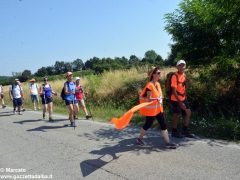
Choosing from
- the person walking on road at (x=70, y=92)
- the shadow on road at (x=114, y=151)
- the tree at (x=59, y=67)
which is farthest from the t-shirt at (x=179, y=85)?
the tree at (x=59, y=67)

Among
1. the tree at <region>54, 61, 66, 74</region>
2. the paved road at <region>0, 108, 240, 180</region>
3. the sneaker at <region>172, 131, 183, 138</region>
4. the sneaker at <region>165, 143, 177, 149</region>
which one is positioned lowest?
the paved road at <region>0, 108, 240, 180</region>

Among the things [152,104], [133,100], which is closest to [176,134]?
[152,104]

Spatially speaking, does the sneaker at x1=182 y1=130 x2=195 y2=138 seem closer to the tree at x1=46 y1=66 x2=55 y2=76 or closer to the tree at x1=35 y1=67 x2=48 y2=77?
the tree at x1=46 y1=66 x2=55 y2=76

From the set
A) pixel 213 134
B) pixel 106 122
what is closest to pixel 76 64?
pixel 106 122

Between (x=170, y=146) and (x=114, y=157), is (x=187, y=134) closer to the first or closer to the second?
(x=170, y=146)

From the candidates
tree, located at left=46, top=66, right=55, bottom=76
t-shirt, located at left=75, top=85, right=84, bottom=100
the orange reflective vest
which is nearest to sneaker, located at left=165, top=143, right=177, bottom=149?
the orange reflective vest

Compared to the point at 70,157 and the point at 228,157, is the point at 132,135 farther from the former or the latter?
the point at 228,157

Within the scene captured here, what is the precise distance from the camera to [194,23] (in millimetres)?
11438

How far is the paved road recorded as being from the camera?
5914 millimetres

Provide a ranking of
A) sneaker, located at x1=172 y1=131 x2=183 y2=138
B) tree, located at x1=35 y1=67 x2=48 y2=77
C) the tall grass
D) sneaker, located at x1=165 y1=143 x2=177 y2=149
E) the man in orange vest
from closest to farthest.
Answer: sneaker, located at x1=165 y1=143 x2=177 y2=149, the man in orange vest, sneaker, located at x1=172 y1=131 x2=183 y2=138, the tall grass, tree, located at x1=35 y1=67 x2=48 y2=77

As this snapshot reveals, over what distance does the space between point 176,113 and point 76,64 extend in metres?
55.4

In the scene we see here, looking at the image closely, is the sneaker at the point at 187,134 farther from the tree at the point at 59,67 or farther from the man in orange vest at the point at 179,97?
the tree at the point at 59,67

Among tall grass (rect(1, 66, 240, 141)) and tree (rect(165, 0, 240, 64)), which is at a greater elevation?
tree (rect(165, 0, 240, 64))

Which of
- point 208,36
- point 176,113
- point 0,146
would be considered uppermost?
point 208,36
